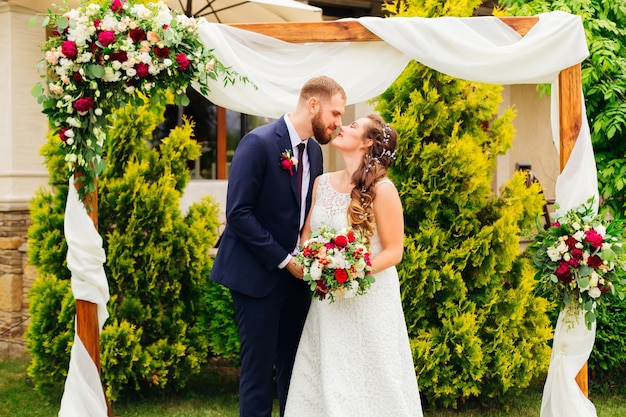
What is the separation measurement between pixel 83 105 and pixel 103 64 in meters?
0.26

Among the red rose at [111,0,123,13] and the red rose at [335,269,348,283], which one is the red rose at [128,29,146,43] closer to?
the red rose at [111,0,123,13]

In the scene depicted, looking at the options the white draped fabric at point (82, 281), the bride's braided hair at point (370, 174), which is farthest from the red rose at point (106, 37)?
the bride's braided hair at point (370, 174)

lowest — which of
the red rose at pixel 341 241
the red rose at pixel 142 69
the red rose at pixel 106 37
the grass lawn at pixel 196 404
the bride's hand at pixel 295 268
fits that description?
the grass lawn at pixel 196 404

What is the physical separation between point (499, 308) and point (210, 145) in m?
4.69

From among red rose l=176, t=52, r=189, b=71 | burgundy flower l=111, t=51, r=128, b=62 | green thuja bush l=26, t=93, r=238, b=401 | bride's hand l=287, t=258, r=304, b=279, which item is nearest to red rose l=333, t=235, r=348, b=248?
bride's hand l=287, t=258, r=304, b=279

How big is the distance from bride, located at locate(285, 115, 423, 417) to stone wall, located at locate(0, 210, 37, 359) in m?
3.86

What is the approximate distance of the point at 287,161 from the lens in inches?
156

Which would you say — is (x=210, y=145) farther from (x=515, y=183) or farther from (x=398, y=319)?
(x=398, y=319)

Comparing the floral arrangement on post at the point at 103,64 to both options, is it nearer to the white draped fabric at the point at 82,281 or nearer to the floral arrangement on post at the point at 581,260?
the white draped fabric at the point at 82,281

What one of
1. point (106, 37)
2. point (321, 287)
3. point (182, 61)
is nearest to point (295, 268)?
point (321, 287)

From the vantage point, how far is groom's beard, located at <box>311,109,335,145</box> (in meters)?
3.99

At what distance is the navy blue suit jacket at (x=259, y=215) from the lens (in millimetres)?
3900

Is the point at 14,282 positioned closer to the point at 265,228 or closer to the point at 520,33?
the point at 265,228

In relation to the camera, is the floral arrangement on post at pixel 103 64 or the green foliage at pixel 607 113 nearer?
the floral arrangement on post at pixel 103 64
